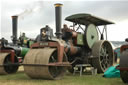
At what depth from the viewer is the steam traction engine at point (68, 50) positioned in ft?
19.8

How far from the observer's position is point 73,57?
8.65 metres

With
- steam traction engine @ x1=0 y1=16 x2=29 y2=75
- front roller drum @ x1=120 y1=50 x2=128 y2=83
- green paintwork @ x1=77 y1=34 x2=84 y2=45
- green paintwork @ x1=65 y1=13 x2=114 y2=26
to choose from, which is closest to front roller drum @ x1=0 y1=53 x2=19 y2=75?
steam traction engine @ x1=0 y1=16 x2=29 y2=75

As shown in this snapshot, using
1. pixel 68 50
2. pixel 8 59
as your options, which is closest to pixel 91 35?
pixel 68 50

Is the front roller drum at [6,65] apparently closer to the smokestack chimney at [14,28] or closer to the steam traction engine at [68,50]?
the smokestack chimney at [14,28]

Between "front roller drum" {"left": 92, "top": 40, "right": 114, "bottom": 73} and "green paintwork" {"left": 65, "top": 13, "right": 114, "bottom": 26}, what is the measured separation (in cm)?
97

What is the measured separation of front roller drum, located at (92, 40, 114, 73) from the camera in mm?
8305

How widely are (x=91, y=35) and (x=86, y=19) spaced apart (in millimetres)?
705

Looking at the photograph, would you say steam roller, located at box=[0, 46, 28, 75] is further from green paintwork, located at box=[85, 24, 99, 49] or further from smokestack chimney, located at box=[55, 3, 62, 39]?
green paintwork, located at box=[85, 24, 99, 49]

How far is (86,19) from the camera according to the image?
29.4 ft

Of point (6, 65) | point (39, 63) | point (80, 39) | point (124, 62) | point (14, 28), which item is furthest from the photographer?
point (14, 28)

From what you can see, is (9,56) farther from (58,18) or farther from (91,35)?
(91,35)

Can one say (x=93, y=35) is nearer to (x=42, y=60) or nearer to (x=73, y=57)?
(x=73, y=57)

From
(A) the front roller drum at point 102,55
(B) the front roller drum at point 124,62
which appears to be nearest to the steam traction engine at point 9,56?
(A) the front roller drum at point 102,55

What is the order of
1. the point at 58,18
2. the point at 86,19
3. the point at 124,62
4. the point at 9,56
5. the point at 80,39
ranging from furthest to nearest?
the point at 86,19, the point at 80,39, the point at 9,56, the point at 58,18, the point at 124,62
